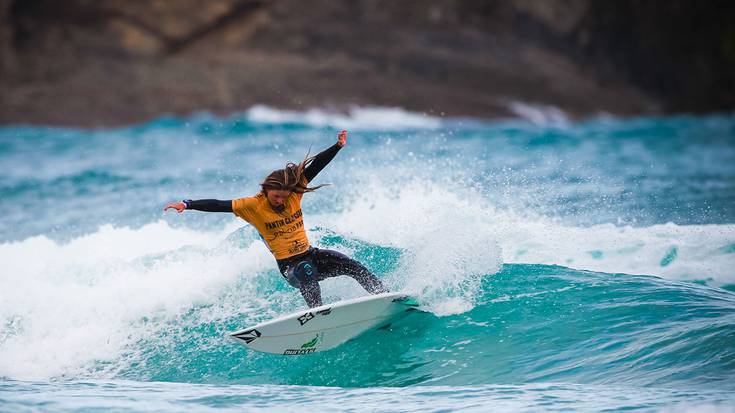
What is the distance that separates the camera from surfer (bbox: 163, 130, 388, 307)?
6.56 metres

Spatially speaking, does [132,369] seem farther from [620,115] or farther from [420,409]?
[620,115]

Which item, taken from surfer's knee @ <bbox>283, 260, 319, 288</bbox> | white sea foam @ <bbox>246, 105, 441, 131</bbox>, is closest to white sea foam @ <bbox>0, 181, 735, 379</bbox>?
surfer's knee @ <bbox>283, 260, 319, 288</bbox>

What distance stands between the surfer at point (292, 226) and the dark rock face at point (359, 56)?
23.1 m

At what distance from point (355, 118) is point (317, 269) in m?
23.2

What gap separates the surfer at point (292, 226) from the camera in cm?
656

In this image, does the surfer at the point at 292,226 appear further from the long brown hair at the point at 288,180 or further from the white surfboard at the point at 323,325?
the white surfboard at the point at 323,325

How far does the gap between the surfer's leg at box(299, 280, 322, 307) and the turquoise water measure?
0.47 m

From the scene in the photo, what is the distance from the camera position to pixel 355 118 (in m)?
29.8

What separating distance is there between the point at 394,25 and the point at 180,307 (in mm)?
31329

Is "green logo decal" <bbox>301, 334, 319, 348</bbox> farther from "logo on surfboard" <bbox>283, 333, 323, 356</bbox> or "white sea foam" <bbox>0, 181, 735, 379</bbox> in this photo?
"white sea foam" <bbox>0, 181, 735, 379</bbox>

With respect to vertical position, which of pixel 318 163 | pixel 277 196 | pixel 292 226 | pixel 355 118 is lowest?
pixel 292 226

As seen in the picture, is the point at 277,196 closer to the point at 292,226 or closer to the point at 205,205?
the point at 292,226

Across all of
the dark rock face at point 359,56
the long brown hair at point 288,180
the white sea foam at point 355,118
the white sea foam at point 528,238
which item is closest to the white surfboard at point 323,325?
the white sea foam at point 528,238

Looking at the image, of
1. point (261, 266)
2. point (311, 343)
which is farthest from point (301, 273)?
point (261, 266)
